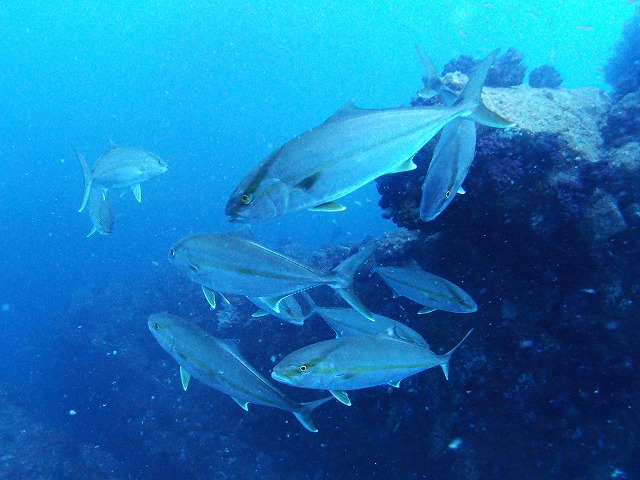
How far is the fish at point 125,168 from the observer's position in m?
5.70

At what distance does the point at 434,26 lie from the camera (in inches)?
3455

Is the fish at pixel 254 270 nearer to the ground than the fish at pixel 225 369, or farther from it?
farther from it

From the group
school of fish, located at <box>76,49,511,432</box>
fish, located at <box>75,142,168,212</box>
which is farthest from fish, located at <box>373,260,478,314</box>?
fish, located at <box>75,142,168,212</box>

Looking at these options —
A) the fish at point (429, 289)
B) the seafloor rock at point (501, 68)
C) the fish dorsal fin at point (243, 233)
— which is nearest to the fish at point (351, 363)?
the fish at point (429, 289)

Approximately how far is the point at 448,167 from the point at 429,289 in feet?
5.63

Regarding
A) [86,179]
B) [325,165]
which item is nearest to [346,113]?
[325,165]

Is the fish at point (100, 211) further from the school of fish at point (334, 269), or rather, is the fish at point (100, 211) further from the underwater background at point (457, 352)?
the school of fish at point (334, 269)

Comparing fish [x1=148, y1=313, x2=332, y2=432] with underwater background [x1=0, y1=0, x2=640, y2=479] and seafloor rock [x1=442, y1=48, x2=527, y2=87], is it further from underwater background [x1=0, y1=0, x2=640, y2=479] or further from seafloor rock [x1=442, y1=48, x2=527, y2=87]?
seafloor rock [x1=442, y1=48, x2=527, y2=87]

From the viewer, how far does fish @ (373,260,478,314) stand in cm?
410

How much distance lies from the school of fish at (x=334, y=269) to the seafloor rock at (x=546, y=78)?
9439 millimetres

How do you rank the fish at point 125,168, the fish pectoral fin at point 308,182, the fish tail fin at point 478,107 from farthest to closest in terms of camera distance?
1. the fish at point 125,168
2. the fish tail fin at point 478,107
3. the fish pectoral fin at point 308,182

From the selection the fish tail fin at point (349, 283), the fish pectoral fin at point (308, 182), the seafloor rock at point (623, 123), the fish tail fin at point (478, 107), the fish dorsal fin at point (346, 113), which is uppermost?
the fish dorsal fin at point (346, 113)

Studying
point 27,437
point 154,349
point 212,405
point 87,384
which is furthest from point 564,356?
point 27,437

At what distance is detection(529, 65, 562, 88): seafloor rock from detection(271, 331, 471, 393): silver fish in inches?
439
